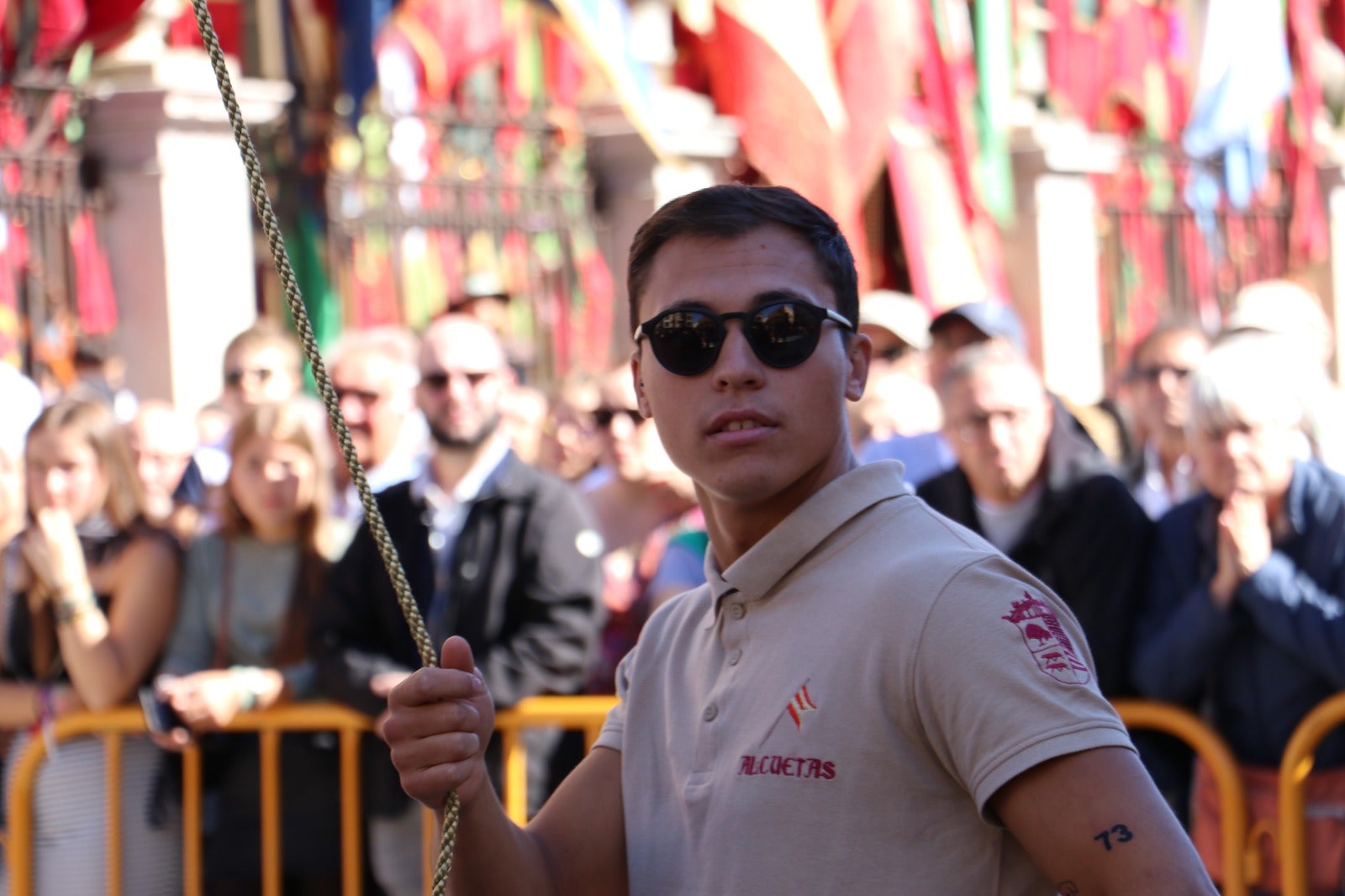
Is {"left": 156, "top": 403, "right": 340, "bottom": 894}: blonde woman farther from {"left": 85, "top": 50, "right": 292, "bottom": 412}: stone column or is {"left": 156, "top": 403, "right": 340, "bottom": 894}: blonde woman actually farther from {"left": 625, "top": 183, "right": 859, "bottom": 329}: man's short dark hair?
{"left": 85, "top": 50, "right": 292, "bottom": 412}: stone column

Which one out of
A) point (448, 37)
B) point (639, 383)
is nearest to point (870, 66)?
point (448, 37)

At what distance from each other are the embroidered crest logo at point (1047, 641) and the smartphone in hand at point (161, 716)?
2.96 m

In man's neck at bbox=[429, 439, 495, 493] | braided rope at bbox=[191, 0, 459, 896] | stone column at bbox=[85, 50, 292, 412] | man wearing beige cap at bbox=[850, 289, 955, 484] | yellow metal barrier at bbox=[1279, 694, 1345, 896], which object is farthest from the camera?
stone column at bbox=[85, 50, 292, 412]

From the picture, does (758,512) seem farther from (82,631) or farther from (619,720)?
(82,631)

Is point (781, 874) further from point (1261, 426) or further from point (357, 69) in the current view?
point (357, 69)

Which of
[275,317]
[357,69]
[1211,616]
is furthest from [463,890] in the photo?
[275,317]

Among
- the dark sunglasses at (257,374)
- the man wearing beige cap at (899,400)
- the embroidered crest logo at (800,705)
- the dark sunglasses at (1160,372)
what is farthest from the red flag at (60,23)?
the embroidered crest logo at (800,705)

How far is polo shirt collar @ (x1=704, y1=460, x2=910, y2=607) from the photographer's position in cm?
175

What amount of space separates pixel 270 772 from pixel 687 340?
2.68 m

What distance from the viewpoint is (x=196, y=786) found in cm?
418

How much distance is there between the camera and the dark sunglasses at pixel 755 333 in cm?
175

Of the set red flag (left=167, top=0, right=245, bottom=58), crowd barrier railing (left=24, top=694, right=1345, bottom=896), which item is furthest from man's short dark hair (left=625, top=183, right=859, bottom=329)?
red flag (left=167, top=0, right=245, bottom=58)

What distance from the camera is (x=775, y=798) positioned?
1.64 metres

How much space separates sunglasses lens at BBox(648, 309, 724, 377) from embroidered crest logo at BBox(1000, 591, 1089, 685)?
0.40 meters
